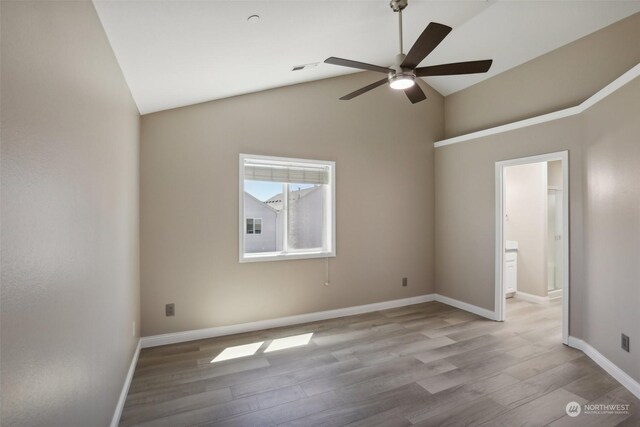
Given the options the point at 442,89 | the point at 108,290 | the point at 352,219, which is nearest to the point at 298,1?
the point at 108,290

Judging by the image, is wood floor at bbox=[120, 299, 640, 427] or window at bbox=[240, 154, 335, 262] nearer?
wood floor at bbox=[120, 299, 640, 427]

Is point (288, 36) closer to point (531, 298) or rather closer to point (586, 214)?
point (586, 214)

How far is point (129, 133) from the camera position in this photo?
8.93 feet

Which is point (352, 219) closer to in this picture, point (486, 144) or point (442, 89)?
point (486, 144)

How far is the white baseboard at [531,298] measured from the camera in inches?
194

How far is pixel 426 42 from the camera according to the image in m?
2.04

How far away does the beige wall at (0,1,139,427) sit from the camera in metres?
0.86

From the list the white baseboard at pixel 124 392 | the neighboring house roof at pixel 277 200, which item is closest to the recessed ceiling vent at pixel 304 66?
the neighboring house roof at pixel 277 200

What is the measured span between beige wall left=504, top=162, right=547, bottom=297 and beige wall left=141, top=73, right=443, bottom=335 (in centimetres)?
148

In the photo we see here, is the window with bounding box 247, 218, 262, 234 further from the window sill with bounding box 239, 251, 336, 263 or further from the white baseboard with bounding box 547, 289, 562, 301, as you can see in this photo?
the white baseboard with bounding box 547, 289, 562, 301

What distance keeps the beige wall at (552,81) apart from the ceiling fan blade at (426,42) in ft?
8.39

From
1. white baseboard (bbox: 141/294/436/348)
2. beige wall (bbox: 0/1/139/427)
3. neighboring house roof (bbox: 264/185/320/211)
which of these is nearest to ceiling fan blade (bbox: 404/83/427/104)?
neighboring house roof (bbox: 264/185/320/211)

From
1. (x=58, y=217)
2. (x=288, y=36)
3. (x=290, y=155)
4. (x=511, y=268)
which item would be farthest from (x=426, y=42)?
(x=511, y=268)

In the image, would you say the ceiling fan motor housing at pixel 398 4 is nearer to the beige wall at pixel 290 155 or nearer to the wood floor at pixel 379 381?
the beige wall at pixel 290 155
